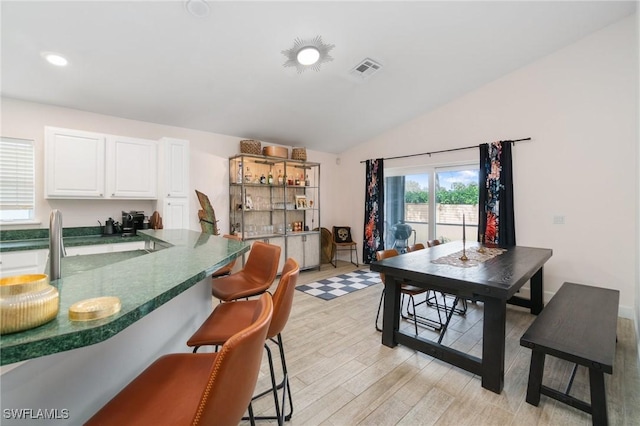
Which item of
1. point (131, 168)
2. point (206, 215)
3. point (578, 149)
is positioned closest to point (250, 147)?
point (206, 215)

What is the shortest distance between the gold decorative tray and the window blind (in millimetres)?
3401

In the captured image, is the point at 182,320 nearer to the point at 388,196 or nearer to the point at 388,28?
the point at 388,28

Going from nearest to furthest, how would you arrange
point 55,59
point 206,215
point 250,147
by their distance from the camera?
point 55,59 < point 206,215 < point 250,147

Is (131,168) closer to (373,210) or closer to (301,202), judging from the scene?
(301,202)

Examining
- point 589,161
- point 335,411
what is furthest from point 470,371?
point 589,161

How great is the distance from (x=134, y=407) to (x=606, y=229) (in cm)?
460

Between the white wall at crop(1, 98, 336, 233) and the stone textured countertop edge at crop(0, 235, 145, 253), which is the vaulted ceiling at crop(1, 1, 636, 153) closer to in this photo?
the white wall at crop(1, 98, 336, 233)

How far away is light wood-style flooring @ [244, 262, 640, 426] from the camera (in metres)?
1.69

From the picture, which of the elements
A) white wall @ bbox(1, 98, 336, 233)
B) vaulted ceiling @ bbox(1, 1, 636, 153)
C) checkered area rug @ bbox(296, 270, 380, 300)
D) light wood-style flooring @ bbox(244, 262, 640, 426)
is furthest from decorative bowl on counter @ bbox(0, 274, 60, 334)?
white wall @ bbox(1, 98, 336, 233)

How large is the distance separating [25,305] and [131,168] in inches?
134

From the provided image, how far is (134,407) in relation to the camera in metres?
0.83

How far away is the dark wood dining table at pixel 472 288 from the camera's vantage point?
6.24ft

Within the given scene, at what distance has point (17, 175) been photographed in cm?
294

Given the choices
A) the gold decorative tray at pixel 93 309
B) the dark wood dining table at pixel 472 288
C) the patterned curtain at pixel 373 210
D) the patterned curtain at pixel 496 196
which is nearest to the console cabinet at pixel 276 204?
the patterned curtain at pixel 373 210
